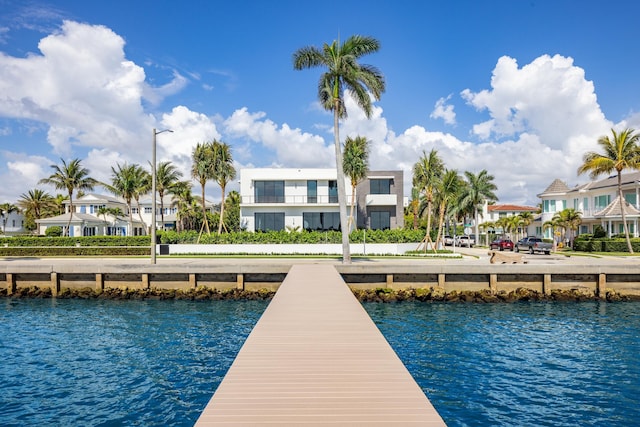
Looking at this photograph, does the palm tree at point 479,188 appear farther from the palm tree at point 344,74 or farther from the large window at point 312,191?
the palm tree at point 344,74

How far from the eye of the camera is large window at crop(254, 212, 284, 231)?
5119 centimetres

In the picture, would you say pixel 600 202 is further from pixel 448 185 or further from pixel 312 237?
pixel 312 237

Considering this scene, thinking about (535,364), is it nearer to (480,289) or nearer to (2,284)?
(480,289)

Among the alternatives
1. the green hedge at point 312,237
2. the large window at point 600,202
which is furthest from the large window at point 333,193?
the large window at point 600,202

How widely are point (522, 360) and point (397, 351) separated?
3.68 metres

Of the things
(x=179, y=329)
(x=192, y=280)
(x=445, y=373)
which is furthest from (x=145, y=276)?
(x=445, y=373)

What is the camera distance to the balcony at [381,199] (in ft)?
174

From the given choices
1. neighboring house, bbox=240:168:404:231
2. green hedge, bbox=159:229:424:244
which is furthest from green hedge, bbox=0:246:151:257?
neighboring house, bbox=240:168:404:231

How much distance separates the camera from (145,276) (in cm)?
2380

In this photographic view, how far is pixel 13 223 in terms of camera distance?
333 ft

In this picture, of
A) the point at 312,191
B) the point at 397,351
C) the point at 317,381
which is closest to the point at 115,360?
the point at 397,351

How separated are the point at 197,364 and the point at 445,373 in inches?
273

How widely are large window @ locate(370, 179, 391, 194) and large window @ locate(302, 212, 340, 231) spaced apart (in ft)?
21.1

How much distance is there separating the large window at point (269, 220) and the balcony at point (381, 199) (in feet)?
35.7
